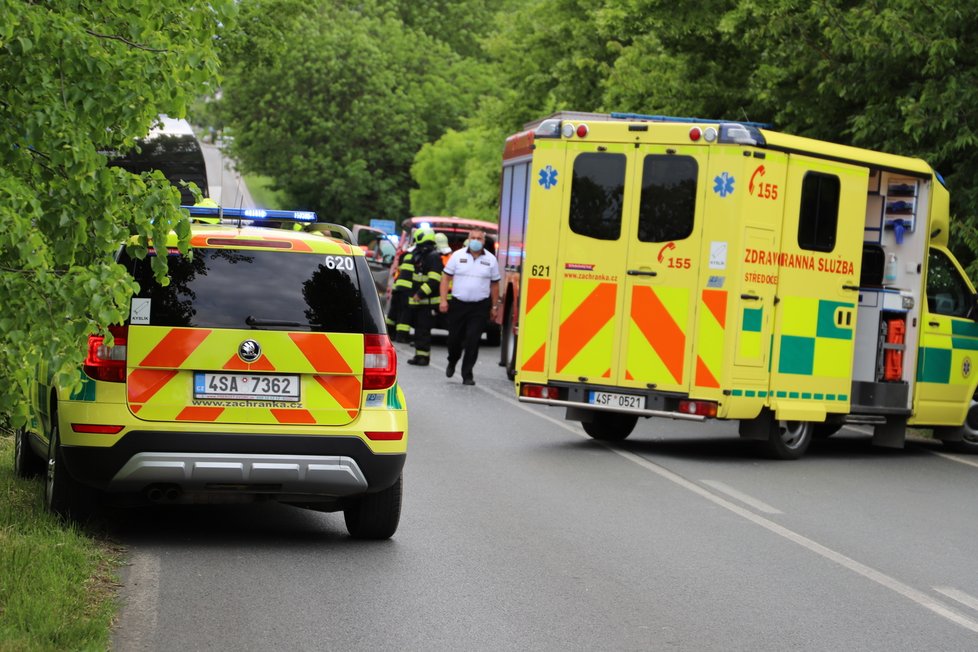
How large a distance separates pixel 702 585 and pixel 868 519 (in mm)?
3095

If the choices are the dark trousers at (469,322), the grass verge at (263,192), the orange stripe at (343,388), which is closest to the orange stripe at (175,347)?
the orange stripe at (343,388)

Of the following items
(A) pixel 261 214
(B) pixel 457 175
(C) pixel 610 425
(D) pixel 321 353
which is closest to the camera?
(D) pixel 321 353

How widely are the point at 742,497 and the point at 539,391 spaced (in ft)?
9.70

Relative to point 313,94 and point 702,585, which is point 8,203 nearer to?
point 702,585

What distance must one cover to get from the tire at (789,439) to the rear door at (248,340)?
256 inches

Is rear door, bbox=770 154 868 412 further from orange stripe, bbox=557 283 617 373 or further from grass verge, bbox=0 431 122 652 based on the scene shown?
grass verge, bbox=0 431 122 652

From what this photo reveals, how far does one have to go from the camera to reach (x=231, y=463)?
808 centimetres

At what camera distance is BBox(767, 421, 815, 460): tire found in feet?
46.0

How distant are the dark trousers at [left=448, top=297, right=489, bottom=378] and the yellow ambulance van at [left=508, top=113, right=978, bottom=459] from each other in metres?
5.23

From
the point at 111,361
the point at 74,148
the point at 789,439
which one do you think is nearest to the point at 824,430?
the point at 789,439

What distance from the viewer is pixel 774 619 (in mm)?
7359

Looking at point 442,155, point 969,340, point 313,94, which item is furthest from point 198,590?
point 313,94

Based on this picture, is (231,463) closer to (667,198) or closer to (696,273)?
(696,273)

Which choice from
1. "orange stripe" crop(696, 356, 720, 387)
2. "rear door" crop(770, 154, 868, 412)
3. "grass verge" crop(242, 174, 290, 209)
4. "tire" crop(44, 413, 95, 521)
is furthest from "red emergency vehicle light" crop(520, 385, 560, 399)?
"grass verge" crop(242, 174, 290, 209)
